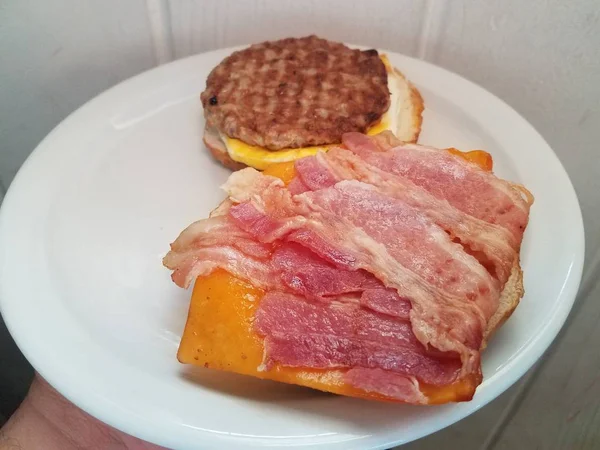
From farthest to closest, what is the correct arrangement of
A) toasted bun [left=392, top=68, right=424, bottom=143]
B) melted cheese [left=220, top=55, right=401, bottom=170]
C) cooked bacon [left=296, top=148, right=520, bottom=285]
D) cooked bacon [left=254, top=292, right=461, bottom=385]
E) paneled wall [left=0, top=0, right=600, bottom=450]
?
paneled wall [left=0, top=0, right=600, bottom=450], toasted bun [left=392, top=68, right=424, bottom=143], melted cheese [left=220, top=55, right=401, bottom=170], cooked bacon [left=296, top=148, right=520, bottom=285], cooked bacon [left=254, top=292, right=461, bottom=385]

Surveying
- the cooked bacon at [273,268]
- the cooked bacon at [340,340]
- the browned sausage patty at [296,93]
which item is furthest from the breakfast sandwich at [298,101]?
the cooked bacon at [340,340]

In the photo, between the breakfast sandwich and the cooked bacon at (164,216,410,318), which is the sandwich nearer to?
the cooked bacon at (164,216,410,318)

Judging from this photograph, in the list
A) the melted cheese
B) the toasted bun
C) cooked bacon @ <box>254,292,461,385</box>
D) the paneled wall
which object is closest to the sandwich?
cooked bacon @ <box>254,292,461,385</box>

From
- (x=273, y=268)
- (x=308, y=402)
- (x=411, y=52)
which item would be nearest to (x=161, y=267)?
(x=273, y=268)

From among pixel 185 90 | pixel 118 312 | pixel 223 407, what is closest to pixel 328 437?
pixel 223 407

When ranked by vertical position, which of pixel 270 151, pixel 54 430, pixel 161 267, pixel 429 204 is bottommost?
pixel 54 430

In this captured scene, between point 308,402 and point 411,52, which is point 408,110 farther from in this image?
point 308,402

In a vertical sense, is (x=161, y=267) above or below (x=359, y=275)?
below
